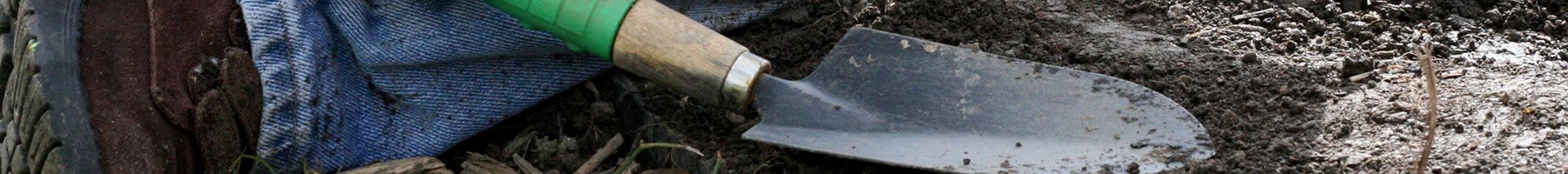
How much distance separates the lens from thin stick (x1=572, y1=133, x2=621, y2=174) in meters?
2.23

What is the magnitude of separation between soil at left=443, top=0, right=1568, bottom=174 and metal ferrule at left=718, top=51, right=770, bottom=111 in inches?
4.4

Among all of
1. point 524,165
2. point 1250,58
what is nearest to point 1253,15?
point 1250,58

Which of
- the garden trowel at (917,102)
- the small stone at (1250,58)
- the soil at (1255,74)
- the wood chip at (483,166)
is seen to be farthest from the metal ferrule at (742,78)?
the small stone at (1250,58)

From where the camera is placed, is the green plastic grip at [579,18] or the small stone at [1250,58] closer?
the green plastic grip at [579,18]

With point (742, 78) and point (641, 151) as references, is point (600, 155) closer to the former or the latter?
point (641, 151)

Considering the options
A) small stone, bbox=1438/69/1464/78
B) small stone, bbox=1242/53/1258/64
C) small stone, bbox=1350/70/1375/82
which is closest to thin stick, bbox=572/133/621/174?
small stone, bbox=1242/53/1258/64

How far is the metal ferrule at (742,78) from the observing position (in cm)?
197

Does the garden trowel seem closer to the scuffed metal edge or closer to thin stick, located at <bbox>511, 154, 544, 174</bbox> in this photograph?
thin stick, located at <bbox>511, 154, 544, 174</bbox>

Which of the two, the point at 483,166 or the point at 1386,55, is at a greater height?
the point at 1386,55

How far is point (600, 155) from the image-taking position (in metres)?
2.25

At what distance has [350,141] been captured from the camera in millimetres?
2215

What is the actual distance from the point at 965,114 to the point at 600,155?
567 mm

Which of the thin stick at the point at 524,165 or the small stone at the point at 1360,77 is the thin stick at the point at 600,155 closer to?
the thin stick at the point at 524,165

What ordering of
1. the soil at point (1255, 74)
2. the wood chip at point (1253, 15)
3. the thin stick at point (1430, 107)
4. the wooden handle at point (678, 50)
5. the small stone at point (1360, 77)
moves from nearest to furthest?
1. the thin stick at point (1430, 107)
2. the soil at point (1255, 74)
3. the wooden handle at point (678, 50)
4. the small stone at point (1360, 77)
5. the wood chip at point (1253, 15)
